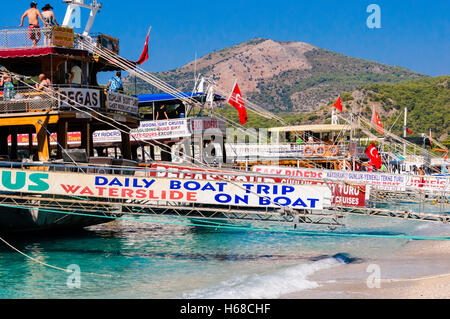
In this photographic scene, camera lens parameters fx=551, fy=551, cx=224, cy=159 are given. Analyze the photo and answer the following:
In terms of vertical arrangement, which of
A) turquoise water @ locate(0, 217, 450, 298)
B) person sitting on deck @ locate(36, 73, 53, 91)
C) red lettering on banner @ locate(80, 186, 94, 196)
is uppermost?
person sitting on deck @ locate(36, 73, 53, 91)

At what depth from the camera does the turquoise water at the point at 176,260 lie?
16.4m

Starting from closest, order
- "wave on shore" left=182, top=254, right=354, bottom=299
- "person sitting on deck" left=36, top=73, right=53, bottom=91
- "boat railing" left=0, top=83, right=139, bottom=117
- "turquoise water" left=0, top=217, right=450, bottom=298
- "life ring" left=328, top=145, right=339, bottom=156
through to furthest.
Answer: "wave on shore" left=182, top=254, right=354, bottom=299, "turquoise water" left=0, top=217, right=450, bottom=298, "person sitting on deck" left=36, top=73, right=53, bottom=91, "boat railing" left=0, top=83, right=139, bottom=117, "life ring" left=328, top=145, right=339, bottom=156

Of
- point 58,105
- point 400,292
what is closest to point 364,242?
point 400,292

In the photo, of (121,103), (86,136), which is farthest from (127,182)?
(121,103)

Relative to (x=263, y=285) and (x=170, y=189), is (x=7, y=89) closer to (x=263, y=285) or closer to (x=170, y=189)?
(x=170, y=189)

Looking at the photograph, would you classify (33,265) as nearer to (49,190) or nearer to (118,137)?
(49,190)

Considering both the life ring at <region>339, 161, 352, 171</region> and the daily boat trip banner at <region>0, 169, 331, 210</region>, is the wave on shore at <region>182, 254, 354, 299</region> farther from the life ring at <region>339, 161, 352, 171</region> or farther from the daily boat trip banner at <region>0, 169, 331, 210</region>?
the life ring at <region>339, 161, 352, 171</region>

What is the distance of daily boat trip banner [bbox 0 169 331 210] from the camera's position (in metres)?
18.0

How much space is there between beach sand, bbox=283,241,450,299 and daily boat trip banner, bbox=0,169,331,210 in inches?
98.7

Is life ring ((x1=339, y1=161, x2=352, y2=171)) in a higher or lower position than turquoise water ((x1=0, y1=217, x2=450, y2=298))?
higher

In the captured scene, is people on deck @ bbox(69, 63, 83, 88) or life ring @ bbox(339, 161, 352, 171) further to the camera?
life ring @ bbox(339, 161, 352, 171)

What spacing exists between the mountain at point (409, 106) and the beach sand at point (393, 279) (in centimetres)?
10823

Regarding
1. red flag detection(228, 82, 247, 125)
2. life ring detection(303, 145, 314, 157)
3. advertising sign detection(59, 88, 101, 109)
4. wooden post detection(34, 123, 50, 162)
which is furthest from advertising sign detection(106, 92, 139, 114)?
life ring detection(303, 145, 314, 157)
